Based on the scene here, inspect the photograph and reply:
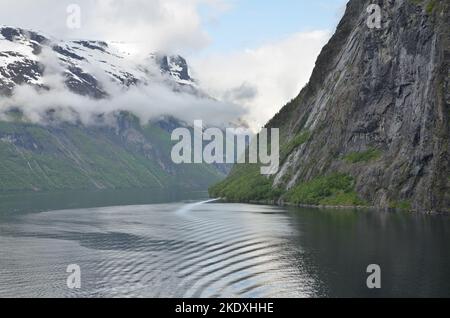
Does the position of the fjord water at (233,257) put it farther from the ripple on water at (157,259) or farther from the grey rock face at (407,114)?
the grey rock face at (407,114)

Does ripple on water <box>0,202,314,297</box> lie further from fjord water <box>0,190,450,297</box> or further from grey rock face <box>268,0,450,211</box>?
grey rock face <box>268,0,450,211</box>

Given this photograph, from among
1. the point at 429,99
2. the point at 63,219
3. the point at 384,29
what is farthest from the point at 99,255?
the point at 384,29

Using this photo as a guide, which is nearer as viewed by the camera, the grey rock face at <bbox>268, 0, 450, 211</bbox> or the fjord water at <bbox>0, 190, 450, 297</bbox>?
the fjord water at <bbox>0, 190, 450, 297</bbox>

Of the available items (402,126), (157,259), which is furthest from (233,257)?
(402,126)

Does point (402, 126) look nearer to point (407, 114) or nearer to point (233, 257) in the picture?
point (407, 114)

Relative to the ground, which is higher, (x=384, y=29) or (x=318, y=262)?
(x=384, y=29)

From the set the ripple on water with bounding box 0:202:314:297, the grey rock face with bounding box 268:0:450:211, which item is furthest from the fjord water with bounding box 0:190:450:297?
the grey rock face with bounding box 268:0:450:211

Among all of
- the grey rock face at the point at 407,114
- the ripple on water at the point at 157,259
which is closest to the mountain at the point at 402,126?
the grey rock face at the point at 407,114
